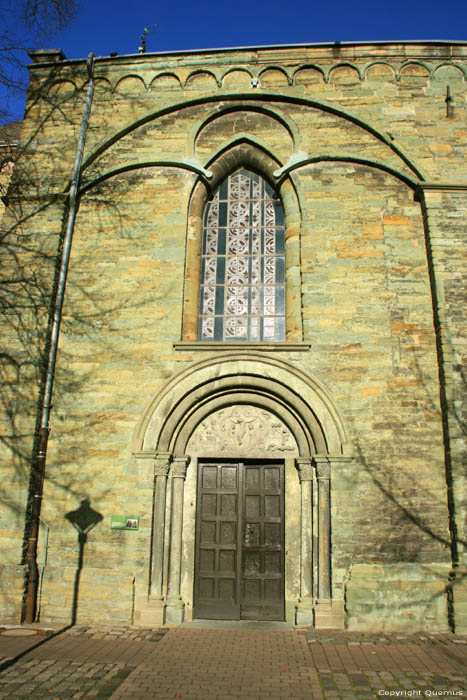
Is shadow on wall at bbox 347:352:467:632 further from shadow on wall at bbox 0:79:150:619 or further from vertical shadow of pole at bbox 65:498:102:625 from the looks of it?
shadow on wall at bbox 0:79:150:619

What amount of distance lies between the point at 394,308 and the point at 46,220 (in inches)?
226

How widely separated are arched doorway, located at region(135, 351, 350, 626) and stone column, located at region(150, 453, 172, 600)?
0.01 meters

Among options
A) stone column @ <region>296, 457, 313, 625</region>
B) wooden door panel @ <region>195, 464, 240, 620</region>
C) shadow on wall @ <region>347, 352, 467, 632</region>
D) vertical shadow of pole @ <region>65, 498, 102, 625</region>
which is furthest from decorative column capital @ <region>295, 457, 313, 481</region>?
vertical shadow of pole @ <region>65, 498, 102, 625</region>

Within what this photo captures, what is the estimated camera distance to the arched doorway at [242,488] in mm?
7125

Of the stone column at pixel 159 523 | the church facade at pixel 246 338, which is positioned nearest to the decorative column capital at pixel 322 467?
the church facade at pixel 246 338

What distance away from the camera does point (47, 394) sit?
766cm

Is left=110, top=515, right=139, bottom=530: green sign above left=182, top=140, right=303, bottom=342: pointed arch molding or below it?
A: below

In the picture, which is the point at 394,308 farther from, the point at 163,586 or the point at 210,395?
the point at 163,586

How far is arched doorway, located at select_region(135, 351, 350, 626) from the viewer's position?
712cm

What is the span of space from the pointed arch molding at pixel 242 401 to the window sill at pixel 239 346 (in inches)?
4.7

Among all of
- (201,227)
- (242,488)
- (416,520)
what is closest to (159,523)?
(242,488)

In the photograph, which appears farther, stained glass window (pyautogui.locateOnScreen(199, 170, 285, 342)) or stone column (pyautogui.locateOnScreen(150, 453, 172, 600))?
stained glass window (pyautogui.locateOnScreen(199, 170, 285, 342))

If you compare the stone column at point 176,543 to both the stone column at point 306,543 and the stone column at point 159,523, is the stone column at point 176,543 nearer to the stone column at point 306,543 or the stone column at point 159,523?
the stone column at point 159,523

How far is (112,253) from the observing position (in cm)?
847
